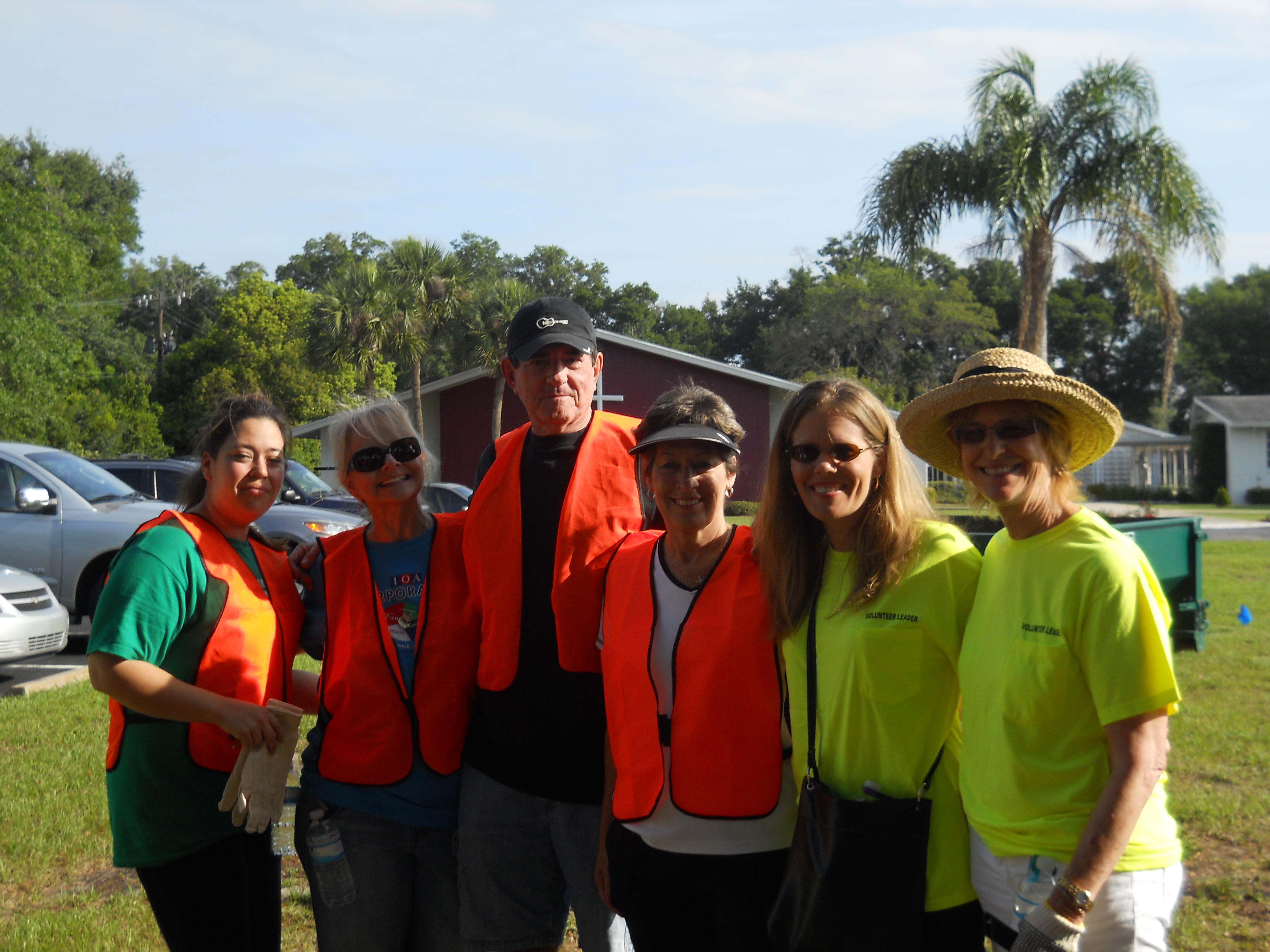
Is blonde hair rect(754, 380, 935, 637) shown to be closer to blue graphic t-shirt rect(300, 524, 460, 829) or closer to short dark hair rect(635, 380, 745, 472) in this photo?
short dark hair rect(635, 380, 745, 472)

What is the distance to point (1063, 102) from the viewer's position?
15.5 metres

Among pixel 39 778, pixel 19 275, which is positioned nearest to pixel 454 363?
pixel 19 275

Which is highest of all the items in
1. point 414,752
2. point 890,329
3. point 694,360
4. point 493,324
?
point 890,329

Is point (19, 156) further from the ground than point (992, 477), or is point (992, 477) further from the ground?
point (19, 156)

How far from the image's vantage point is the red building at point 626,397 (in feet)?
95.2

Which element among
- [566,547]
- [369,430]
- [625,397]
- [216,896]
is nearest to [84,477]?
[369,430]

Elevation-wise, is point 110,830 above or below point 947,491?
below

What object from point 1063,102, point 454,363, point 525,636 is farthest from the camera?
point 454,363

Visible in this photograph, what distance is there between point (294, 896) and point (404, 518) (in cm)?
244

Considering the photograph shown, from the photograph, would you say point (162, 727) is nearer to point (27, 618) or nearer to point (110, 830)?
point (110, 830)

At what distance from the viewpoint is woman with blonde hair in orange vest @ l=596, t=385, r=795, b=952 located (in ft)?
8.04

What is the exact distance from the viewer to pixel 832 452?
98.3 inches

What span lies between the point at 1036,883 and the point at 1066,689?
1.31 feet

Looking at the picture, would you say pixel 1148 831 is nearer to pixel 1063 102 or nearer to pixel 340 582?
pixel 340 582
